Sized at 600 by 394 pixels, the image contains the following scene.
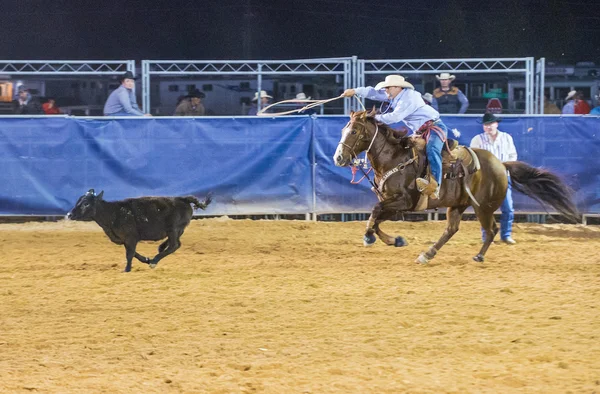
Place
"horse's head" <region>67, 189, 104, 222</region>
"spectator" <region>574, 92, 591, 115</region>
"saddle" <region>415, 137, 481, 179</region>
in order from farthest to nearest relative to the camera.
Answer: "spectator" <region>574, 92, 591, 115</region>, "saddle" <region>415, 137, 481, 179</region>, "horse's head" <region>67, 189, 104, 222</region>

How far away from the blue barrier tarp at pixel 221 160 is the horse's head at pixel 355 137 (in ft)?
13.1

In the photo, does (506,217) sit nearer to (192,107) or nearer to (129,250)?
(129,250)

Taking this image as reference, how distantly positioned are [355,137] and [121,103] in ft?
19.9

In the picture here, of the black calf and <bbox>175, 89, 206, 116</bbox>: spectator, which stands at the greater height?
<bbox>175, 89, 206, 116</bbox>: spectator

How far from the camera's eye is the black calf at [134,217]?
9.54 m

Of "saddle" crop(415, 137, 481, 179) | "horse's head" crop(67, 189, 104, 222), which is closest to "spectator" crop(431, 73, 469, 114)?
"saddle" crop(415, 137, 481, 179)

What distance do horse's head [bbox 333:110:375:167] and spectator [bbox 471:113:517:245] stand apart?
2.68 m

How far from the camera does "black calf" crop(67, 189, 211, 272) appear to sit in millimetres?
9539

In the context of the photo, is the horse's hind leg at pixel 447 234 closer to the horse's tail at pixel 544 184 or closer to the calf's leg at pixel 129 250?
the horse's tail at pixel 544 184

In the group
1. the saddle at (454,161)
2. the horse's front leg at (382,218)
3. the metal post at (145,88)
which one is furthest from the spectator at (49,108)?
the saddle at (454,161)

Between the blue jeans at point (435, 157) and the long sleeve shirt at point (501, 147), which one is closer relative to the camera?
the blue jeans at point (435, 157)

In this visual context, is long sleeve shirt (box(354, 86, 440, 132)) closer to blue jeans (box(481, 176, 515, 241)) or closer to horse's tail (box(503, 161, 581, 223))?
horse's tail (box(503, 161, 581, 223))

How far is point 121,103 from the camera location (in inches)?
578

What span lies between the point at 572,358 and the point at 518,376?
26.2 inches
